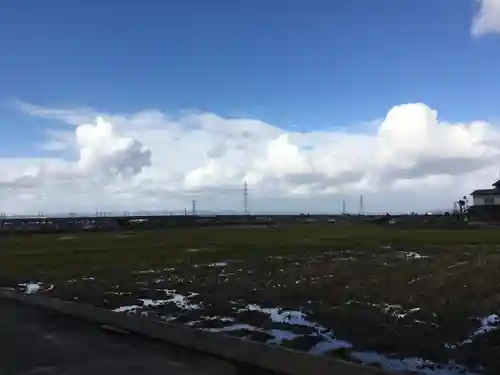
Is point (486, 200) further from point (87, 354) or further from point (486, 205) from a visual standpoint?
point (87, 354)

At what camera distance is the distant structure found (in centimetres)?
7560

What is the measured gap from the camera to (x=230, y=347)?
10953mm

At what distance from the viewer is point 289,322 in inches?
570

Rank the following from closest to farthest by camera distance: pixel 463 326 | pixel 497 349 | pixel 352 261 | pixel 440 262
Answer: pixel 497 349 < pixel 463 326 < pixel 440 262 < pixel 352 261

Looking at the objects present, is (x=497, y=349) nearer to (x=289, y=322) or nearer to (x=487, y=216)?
(x=289, y=322)

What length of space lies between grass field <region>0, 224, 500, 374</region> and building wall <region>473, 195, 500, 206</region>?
154 feet

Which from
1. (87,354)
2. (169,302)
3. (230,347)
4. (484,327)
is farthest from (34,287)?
(484,327)

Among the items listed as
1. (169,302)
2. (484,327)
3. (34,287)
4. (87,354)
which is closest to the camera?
(87,354)

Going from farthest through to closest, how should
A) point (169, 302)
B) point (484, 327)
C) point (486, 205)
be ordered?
point (486, 205) < point (169, 302) < point (484, 327)

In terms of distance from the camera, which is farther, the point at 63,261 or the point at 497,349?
the point at 63,261

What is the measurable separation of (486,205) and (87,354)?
245 feet

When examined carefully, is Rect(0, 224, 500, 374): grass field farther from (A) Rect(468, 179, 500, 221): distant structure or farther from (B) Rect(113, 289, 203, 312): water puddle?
(A) Rect(468, 179, 500, 221): distant structure

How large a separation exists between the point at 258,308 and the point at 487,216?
220 feet

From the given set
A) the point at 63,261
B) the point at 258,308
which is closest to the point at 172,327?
the point at 258,308
